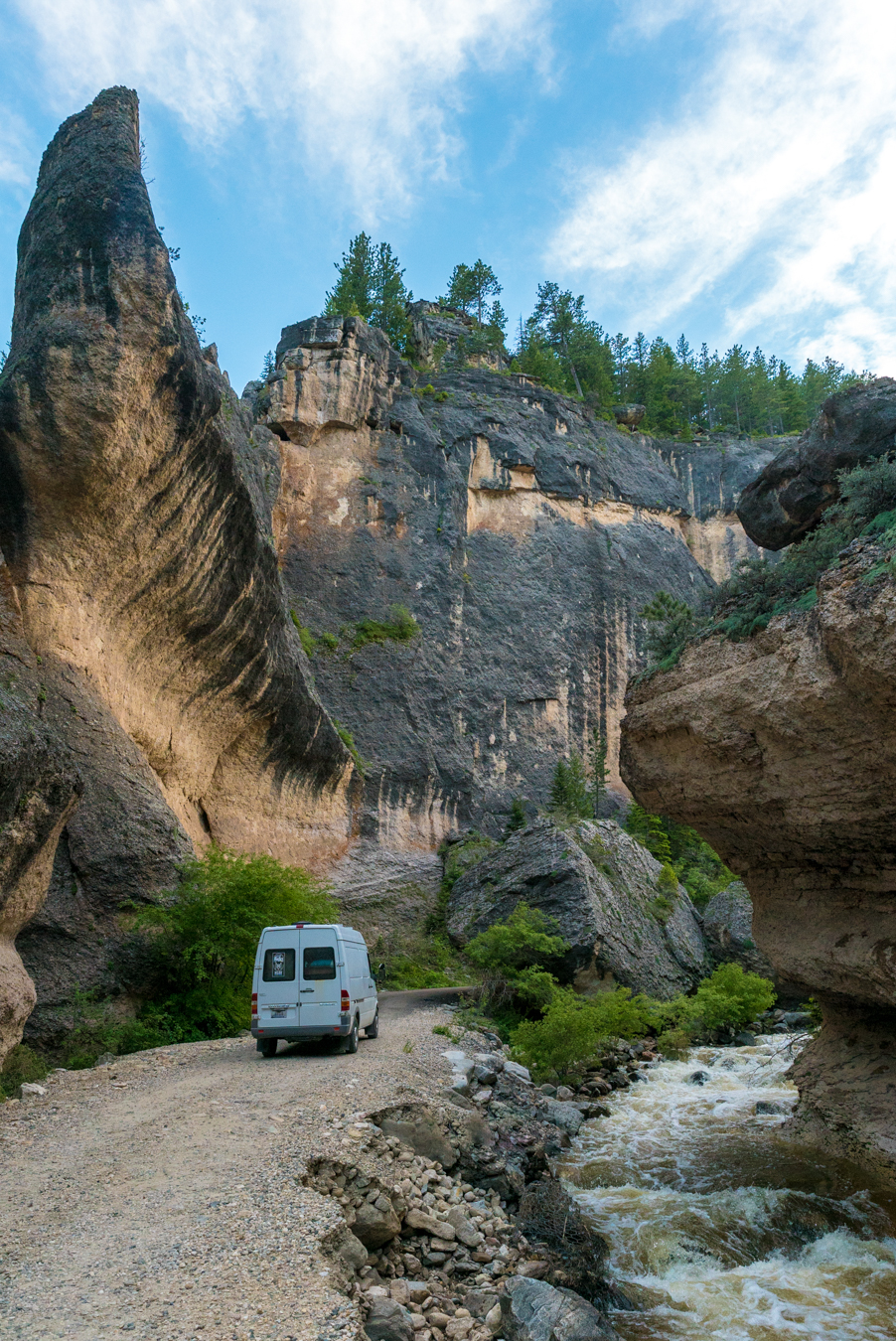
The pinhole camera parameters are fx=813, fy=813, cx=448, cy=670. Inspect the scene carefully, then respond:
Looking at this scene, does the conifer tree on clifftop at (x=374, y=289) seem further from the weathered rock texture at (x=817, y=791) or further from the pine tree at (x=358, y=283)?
the weathered rock texture at (x=817, y=791)

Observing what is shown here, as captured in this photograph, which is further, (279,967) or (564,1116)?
(564,1116)

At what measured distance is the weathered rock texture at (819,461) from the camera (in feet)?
35.8

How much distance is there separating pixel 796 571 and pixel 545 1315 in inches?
322

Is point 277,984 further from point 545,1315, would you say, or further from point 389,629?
point 389,629

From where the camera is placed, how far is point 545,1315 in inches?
251

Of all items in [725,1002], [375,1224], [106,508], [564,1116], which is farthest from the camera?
[725,1002]

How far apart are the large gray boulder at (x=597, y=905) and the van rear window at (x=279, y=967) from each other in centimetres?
1117

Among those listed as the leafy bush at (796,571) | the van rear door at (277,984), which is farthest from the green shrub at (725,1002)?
the leafy bush at (796,571)

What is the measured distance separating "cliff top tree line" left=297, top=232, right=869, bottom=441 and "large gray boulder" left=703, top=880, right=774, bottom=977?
37521 mm

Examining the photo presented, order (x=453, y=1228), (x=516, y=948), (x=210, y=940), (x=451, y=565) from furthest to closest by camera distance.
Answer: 1. (x=451, y=565)
2. (x=516, y=948)
3. (x=210, y=940)
4. (x=453, y=1228)

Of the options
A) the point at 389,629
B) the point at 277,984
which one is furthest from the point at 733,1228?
the point at 389,629

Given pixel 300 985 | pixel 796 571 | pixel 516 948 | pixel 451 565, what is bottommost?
pixel 516 948

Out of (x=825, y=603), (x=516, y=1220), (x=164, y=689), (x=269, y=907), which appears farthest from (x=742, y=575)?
(x=164, y=689)

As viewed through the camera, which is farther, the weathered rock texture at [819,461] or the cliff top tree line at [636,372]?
the cliff top tree line at [636,372]
